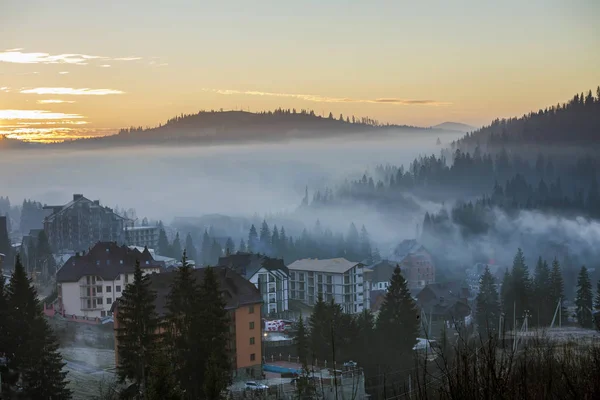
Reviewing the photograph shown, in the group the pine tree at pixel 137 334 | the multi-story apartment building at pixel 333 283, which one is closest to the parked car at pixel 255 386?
the pine tree at pixel 137 334

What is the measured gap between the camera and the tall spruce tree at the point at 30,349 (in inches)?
606

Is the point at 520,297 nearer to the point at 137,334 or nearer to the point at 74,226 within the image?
the point at 137,334

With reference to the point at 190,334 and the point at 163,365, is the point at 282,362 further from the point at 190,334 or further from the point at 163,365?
the point at 163,365

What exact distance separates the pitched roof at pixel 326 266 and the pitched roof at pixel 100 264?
7.64 meters

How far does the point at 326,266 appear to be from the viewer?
115 feet

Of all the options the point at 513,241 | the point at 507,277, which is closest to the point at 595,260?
the point at 513,241

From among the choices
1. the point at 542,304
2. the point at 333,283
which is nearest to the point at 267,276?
the point at 333,283

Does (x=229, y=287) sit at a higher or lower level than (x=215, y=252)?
higher

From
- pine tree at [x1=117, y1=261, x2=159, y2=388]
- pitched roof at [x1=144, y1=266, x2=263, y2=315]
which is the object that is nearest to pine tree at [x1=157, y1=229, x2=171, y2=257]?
pitched roof at [x1=144, y1=266, x2=263, y2=315]

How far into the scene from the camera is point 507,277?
3272 cm

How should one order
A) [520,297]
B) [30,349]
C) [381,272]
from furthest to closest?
[381,272] < [520,297] < [30,349]

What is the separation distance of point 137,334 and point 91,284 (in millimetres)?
15444

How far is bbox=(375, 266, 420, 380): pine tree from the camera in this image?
21094 mm

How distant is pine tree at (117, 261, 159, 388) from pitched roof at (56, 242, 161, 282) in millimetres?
14870
